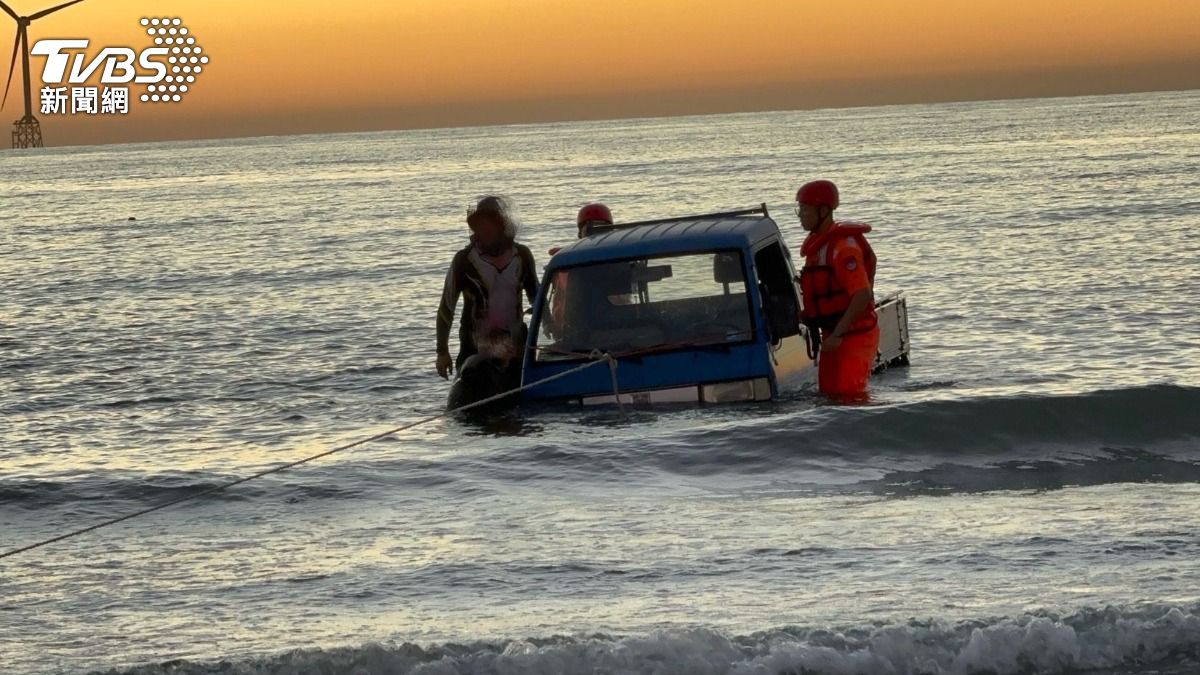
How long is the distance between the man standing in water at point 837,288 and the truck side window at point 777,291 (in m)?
0.16

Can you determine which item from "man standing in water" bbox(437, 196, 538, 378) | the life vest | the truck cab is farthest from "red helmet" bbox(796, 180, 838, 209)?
"man standing in water" bbox(437, 196, 538, 378)

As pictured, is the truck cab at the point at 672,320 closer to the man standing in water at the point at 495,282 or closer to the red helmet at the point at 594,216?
the man standing in water at the point at 495,282

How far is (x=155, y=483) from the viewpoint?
1200 centimetres

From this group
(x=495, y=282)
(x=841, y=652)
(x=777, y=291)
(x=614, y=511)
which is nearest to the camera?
(x=841, y=652)

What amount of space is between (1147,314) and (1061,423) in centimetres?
915

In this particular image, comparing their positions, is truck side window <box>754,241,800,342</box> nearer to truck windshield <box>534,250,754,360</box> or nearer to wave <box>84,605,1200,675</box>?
truck windshield <box>534,250,754,360</box>

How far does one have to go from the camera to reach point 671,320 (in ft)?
40.7

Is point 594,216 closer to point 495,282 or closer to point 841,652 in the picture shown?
point 495,282

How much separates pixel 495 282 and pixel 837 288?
100 inches

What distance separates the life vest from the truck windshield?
0.52 m

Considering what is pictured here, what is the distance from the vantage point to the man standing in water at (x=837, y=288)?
38.7 feet

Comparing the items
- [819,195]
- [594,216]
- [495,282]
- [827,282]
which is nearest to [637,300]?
[495,282]

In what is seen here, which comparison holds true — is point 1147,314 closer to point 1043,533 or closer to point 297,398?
point 297,398

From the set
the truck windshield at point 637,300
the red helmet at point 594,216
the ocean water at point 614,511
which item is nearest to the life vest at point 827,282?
the truck windshield at point 637,300
